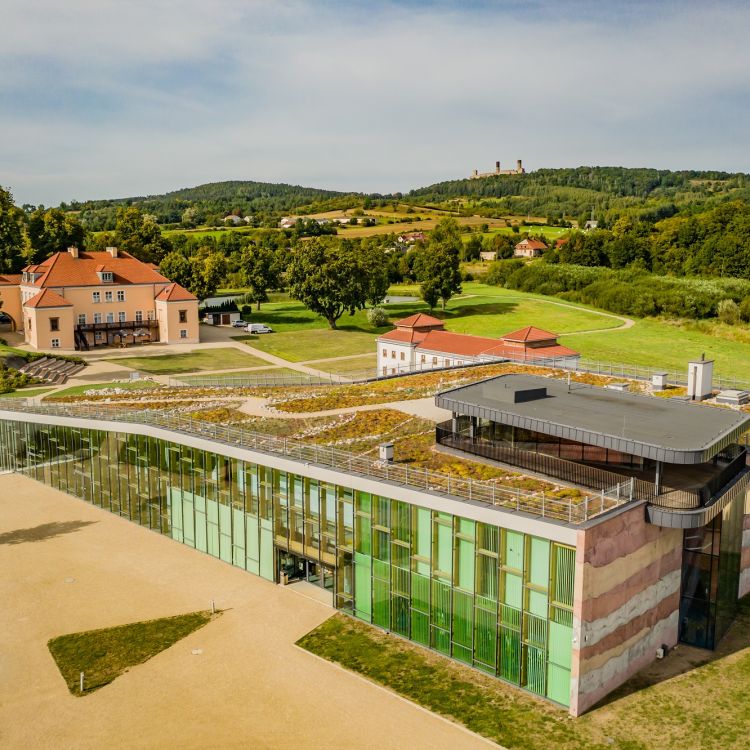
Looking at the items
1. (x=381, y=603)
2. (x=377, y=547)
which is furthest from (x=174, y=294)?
(x=381, y=603)

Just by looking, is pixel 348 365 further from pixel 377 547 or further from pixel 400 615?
pixel 400 615

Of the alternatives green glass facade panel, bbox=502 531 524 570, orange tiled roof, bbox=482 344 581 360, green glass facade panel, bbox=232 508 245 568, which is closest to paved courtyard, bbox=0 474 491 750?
green glass facade panel, bbox=232 508 245 568

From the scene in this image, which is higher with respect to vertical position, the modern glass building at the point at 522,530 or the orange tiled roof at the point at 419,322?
the orange tiled roof at the point at 419,322

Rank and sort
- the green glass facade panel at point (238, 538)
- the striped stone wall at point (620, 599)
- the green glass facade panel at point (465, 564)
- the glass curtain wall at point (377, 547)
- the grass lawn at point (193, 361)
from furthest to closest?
1. the grass lawn at point (193, 361)
2. the green glass facade panel at point (238, 538)
3. the green glass facade panel at point (465, 564)
4. the glass curtain wall at point (377, 547)
5. the striped stone wall at point (620, 599)

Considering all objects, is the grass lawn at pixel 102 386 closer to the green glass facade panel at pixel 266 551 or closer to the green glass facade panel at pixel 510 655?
the green glass facade panel at pixel 266 551

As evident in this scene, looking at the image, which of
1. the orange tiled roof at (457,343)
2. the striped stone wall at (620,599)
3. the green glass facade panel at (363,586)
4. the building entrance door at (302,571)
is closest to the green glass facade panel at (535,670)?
the striped stone wall at (620,599)

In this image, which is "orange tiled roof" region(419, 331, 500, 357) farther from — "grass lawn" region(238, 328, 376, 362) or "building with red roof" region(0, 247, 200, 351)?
"building with red roof" region(0, 247, 200, 351)
